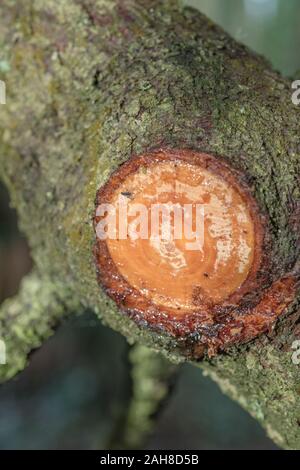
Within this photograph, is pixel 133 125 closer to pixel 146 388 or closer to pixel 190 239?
pixel 190 239

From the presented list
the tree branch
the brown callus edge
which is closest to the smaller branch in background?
the tree branch

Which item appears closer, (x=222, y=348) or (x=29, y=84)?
(x=222, y=348)

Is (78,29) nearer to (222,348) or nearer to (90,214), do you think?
(90,214)

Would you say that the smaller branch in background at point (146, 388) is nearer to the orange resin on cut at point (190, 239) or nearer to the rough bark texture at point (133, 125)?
the rough bark texture at point (133, 125)

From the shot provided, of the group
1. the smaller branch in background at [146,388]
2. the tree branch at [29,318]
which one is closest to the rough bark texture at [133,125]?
the tree branch at [29,318]

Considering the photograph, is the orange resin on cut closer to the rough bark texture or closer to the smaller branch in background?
the rough bark texture

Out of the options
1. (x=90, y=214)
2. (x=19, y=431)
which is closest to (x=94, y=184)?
(x=90, y=214)
